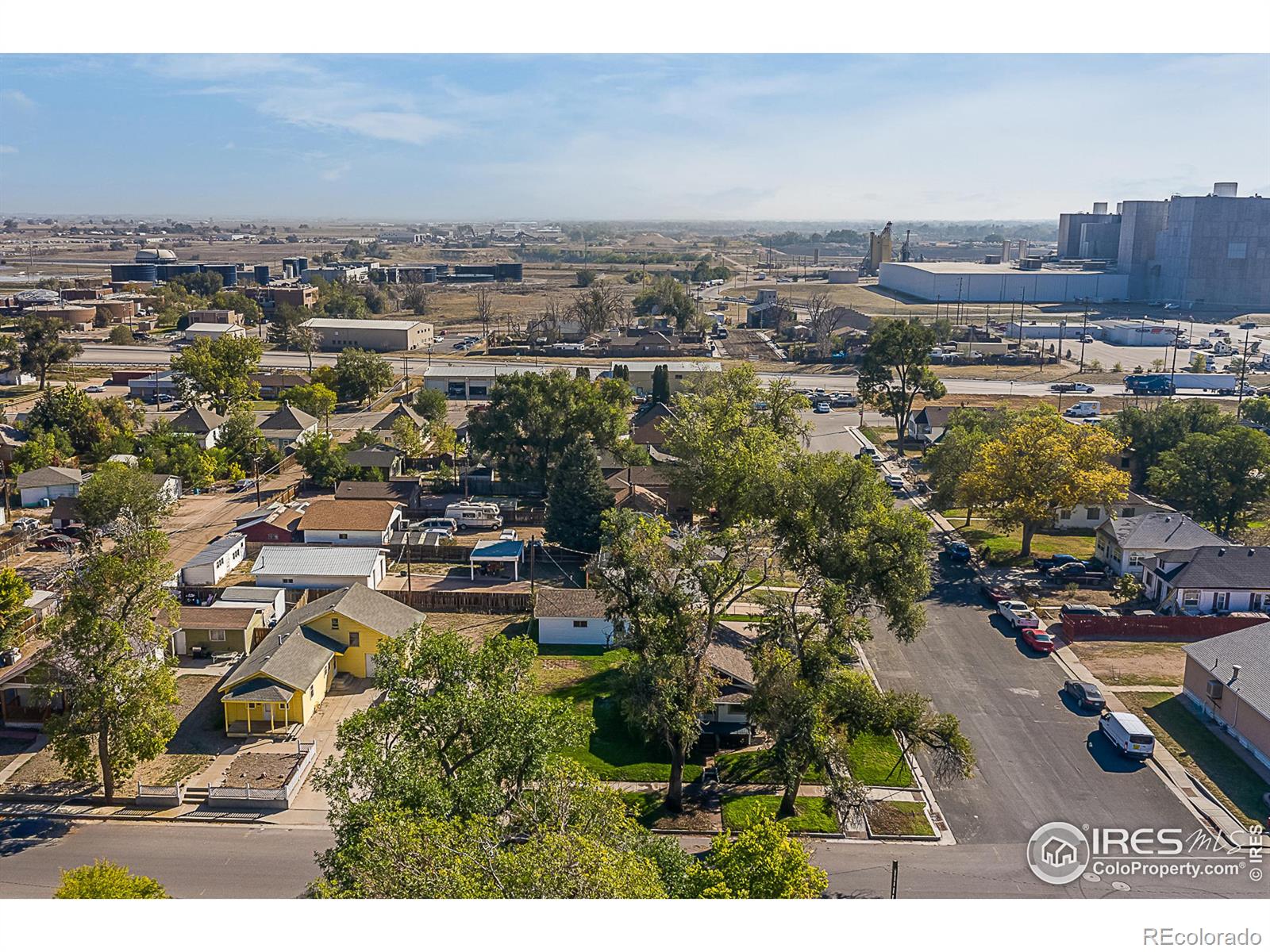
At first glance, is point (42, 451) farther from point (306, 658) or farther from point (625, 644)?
point (625, 644)

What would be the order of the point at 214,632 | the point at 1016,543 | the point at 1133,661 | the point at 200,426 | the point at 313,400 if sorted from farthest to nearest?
the point at 313,400 → the point at 200,426 → the point at 1016,543 → the point at 214,632 → the point at 1133,661

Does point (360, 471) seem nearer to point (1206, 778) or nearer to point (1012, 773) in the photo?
point (1012, 773)

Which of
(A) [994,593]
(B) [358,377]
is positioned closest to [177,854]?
(A) [994,593]

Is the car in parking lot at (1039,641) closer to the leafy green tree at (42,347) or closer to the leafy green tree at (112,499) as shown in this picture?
the leafy green tree at (112,499)

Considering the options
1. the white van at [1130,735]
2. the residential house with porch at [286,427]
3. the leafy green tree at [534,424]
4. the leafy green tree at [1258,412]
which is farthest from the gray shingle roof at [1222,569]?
the residential house with porch at [286,427]

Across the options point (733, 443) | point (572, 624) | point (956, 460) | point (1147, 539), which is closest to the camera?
point (572, 624)

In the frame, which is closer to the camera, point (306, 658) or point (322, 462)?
point (306, 658)

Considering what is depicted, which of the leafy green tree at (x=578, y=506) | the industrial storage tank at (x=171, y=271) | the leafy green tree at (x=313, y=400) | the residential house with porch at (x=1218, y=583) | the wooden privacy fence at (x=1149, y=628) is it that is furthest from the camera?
the industrial storage tank at (x=171, y=271)
